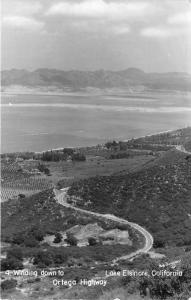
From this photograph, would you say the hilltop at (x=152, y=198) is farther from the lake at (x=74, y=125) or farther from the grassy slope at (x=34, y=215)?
the lake at (x=74, y=125)

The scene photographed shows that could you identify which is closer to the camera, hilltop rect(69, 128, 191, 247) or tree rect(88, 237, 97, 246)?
tree rect(88, 237, 97, 246)

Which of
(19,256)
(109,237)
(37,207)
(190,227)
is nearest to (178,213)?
(190,227)

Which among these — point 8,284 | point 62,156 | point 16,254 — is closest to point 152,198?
point 16,254

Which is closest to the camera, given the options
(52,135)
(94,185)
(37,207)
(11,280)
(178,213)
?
(11,280)

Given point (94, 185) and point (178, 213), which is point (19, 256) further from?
point (94, 185)

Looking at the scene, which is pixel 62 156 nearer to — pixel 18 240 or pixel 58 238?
pixel 58 238

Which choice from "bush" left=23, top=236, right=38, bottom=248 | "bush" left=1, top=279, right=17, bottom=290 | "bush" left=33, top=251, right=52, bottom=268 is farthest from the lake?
"bush" left=1, top=279, right=17, bottom=290

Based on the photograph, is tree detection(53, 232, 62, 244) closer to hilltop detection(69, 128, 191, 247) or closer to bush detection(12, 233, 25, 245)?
Answer: bush detection(12, 233, 25, 245)
